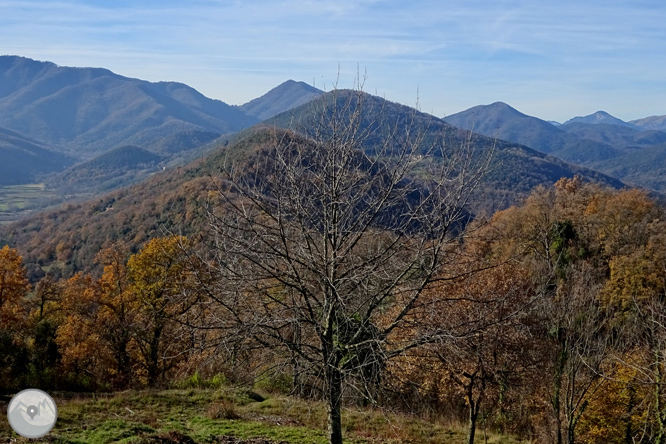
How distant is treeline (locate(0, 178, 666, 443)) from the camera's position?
7.07 metres

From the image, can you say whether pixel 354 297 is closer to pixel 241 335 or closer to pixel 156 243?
pixel 241 335

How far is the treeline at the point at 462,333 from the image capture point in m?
7.07

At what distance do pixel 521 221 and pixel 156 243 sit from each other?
3295 centimetres

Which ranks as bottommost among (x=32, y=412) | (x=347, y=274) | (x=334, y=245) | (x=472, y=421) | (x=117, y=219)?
(x=472, y=421)

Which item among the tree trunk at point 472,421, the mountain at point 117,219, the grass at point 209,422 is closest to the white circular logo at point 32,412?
the grass at point 209,422

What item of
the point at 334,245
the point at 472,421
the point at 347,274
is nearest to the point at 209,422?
the point at 472,421

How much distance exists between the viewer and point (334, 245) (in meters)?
7.16

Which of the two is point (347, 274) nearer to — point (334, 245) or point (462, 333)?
point (334, 245)

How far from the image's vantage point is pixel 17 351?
21344 millimetres

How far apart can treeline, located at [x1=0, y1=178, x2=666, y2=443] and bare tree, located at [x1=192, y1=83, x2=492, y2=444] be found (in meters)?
0.15

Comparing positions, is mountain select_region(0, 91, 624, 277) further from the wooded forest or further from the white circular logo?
the white circular logo

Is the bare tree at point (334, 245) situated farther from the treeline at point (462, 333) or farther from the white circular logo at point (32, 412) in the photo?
the white circular logo at point (32, 412)

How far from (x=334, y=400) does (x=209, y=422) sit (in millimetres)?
6561

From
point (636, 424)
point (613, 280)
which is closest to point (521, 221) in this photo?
point (613, 280)
